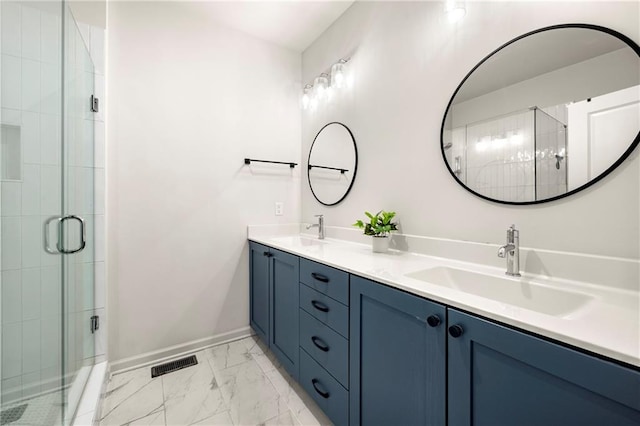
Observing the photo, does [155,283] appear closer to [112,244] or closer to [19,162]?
[112,244]

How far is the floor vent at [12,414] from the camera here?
0.92 m

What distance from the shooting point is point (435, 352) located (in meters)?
0.82

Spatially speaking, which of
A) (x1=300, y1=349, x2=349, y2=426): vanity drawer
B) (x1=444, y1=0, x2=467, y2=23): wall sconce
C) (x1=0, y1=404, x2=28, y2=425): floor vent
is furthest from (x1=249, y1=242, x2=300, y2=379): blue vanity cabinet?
(x1=444, y1=0, x2=467, y2=23): wall sconce

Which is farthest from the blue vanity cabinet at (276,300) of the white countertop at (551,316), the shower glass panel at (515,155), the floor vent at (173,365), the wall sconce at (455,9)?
the wall sconce at (455,9)

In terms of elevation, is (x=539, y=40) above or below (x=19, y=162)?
above

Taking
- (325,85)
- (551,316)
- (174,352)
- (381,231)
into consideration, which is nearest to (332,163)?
(325,85)

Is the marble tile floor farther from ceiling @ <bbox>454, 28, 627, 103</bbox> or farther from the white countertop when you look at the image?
ceiling @ <bbox>454, 28, 627, 103</bbox>

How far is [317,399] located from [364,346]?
0.52m

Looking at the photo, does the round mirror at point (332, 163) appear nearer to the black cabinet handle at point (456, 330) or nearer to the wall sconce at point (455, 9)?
the wall sconce at point (455, 9)

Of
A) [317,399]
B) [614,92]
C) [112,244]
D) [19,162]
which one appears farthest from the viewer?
[112,244]

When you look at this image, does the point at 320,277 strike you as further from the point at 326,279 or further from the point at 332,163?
the point at 332,163

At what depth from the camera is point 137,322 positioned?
186 centimetres

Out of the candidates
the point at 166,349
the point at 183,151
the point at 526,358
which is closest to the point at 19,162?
the point at 183,151

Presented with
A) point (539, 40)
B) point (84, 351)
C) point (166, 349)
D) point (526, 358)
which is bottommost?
point (166, 349)
